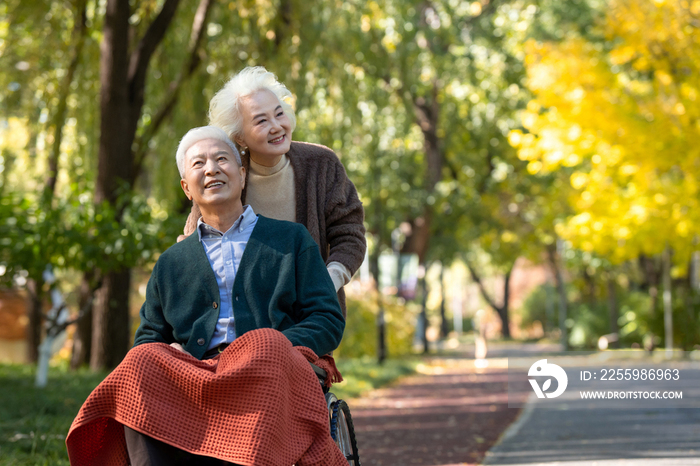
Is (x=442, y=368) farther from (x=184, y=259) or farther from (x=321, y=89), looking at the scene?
(x=184, y=259)

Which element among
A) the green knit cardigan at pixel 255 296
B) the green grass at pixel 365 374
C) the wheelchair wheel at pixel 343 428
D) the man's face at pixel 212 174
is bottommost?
the green grass at pixel 365 374

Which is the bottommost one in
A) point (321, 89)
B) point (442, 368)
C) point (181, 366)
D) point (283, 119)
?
point (442, 368)

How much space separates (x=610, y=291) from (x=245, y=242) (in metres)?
24.3

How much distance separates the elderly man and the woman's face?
9.1 inches

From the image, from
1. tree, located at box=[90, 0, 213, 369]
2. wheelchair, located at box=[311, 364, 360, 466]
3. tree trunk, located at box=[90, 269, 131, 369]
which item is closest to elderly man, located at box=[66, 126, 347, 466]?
wheelchair, located at box=[311, 364, 360, 466]

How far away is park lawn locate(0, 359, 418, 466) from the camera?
16.4 ft

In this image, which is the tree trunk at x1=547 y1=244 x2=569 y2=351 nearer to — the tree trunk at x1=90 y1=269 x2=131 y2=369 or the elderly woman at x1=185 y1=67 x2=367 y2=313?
the tree trunk at x1=90 y1=269 x2=131 y2=369

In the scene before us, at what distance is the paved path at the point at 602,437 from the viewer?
6117 mm

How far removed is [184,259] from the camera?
2.98m

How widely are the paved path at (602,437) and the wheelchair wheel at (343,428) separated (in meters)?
3.09

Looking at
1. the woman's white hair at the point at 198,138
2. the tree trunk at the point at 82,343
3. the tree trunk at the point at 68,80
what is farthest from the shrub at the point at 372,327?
the woman's white hair at the point at 198,138

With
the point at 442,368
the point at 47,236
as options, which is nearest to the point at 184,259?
the point at 47,236

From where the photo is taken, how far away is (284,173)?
11.6ft

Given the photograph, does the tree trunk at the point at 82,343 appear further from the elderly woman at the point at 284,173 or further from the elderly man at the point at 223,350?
the elderly man at the point at 223,350
